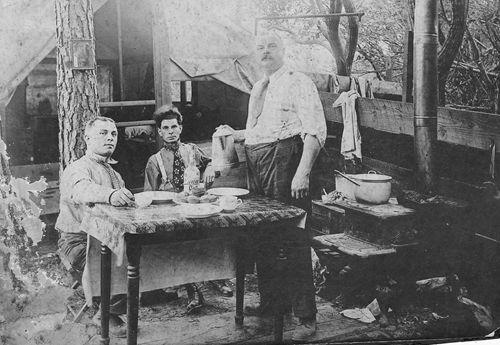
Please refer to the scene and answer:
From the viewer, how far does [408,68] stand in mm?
4371

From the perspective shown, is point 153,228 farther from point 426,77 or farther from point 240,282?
point 426,77

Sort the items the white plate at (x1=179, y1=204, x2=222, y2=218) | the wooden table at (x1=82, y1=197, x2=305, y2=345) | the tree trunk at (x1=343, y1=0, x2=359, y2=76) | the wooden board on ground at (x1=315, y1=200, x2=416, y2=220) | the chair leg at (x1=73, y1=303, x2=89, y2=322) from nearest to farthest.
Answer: the wooden table at (x1=82, y1=197, x2=305, y2=345), the white plate at (x1=179, y1=204, x2=222, y2=218), the chair leg at (x1=73, y1=303, x2=89, y2=322), the wooden board on ground at (x1=315, y1=200, x2=416, y2=220), the tree trunk at (x1=343, y1=0, x2=359, y2=76)

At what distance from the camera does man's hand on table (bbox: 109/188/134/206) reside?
369 cm

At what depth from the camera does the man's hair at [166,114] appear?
414cm

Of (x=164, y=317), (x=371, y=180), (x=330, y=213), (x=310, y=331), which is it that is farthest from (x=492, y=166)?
(x=164, y=317)

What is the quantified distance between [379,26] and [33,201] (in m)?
2.92

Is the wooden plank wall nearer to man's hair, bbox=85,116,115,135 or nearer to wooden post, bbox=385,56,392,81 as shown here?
wooden post, bbox=385,56,392,81

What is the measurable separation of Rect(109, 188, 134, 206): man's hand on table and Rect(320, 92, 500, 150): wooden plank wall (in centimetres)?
163

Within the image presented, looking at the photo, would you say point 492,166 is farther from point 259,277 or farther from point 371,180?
point 259,277

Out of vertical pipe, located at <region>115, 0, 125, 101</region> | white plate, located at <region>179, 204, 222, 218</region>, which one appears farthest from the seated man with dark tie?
white plate, located at <region>179, 204, 222, 218</region>

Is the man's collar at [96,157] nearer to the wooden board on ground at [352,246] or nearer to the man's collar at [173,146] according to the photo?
the man's collar at [173,146]

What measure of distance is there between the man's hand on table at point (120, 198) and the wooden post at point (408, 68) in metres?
2.28

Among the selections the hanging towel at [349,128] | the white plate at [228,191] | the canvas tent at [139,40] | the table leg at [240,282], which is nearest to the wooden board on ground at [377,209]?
the hanging towel at [349,128]

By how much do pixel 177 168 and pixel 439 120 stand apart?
6.78 ft
